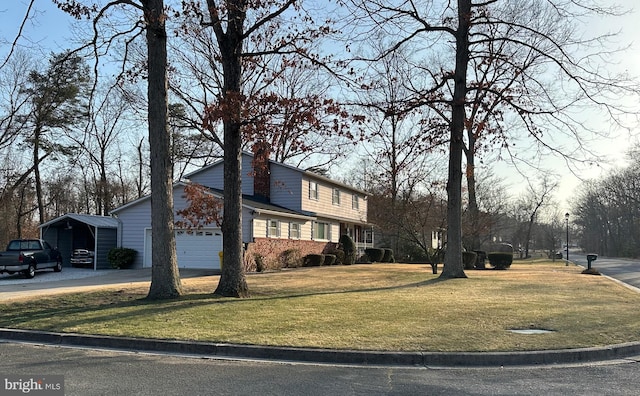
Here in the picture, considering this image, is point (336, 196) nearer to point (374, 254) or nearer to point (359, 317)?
point (374, 254)

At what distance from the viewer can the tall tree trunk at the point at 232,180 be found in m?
14.1

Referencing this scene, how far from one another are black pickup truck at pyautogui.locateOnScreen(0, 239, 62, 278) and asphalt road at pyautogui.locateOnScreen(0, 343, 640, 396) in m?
17.0

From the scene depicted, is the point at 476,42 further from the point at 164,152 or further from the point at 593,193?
the point at 593,193

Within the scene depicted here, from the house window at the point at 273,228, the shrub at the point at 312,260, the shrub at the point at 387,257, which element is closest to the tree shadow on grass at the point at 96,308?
the house window at the point at 273,228

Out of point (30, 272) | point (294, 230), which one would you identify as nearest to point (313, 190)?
point (294, 230)

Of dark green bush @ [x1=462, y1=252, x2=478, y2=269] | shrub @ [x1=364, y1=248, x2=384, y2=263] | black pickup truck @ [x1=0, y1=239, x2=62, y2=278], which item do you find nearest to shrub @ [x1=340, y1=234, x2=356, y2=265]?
shrub @ [x1=364, y1=248, x2=384, y2=263]

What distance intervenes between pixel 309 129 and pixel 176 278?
16.6ft

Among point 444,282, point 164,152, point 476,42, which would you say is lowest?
point 444,282

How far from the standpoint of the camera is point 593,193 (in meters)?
84.2

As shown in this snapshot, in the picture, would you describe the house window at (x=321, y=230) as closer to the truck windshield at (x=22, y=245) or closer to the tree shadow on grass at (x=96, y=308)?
the truck windshield at (x=22, y=245)

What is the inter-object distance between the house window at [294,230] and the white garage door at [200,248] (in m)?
5.06

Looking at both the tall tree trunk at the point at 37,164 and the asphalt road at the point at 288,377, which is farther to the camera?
the tall tree trunk at the point at 37,164

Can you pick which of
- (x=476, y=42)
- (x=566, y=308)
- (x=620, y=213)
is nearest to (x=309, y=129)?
(x=566, y=308)

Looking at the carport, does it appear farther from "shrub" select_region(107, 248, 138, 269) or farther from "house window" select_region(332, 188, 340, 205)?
"house window" select_region(332, 188, 340, 205)
